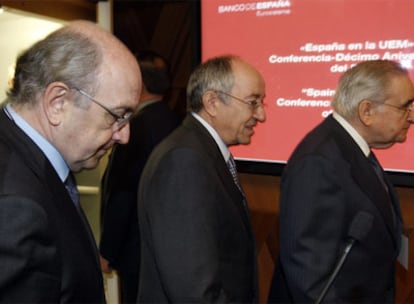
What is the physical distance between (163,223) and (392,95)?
0.94 metres

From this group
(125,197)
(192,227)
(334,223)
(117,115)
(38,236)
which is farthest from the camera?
(125,197)

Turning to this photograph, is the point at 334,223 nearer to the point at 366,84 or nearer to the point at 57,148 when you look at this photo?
the point at 366,84

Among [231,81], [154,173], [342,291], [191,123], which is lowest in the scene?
[342,291]

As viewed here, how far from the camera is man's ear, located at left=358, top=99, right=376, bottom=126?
1.60 meters

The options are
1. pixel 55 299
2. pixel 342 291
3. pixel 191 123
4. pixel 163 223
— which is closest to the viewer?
pixel 55 299

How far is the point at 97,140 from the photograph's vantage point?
101 centimetres

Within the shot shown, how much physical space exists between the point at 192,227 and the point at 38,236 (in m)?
0.54

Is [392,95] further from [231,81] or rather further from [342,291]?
[342,291]

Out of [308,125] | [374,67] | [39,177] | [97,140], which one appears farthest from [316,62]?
[39,177]

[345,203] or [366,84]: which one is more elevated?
[366,84]

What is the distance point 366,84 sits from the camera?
1.63 m

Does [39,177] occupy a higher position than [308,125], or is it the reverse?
[39,177]

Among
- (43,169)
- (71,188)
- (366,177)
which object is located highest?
(43,169)

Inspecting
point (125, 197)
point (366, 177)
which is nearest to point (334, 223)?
point (366, 177)
